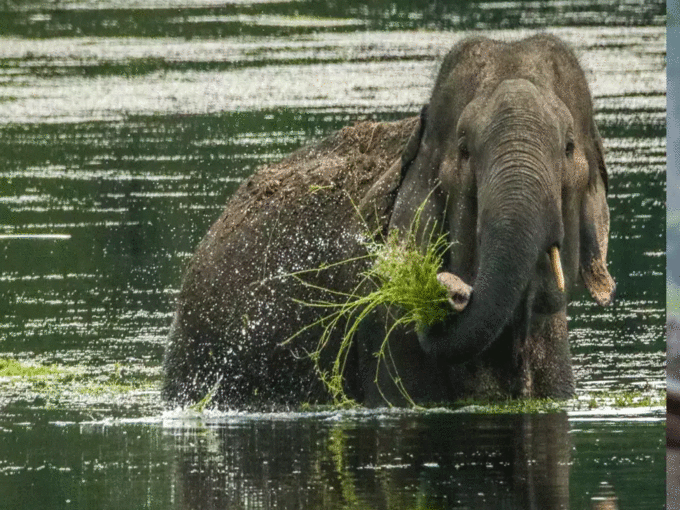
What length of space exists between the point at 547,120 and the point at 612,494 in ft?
2.65

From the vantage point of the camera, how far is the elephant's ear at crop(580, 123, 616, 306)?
3.74m

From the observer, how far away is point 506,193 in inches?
132

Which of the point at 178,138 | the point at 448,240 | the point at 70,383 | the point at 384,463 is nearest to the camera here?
the point at 384,463

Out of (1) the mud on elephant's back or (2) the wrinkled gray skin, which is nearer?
(2) the wrinkled gray skin

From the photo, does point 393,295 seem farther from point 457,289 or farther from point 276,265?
point 276,265

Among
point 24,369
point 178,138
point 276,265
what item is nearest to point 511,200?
point 276,265

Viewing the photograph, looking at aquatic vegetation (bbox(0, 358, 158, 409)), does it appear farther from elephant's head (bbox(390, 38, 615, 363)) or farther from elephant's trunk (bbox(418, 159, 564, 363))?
elephant's trunk (bbox(418, 159, 564, 363))

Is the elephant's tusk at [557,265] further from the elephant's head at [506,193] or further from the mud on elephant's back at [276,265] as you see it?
the mud on elephant's back at [276,265]

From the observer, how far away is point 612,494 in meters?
3.06

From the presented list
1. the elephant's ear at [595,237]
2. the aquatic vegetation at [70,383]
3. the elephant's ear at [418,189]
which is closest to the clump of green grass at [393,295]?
the elephant's ear at [418,189]

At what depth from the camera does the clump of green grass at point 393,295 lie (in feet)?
11.2

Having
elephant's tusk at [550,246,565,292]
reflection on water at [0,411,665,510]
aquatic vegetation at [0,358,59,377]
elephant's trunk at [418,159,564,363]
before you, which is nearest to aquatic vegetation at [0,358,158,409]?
aquatic vegetation at [0,358,59,377]

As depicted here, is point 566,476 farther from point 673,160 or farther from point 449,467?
point 673,160

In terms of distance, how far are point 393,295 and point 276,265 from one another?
0.73 m
